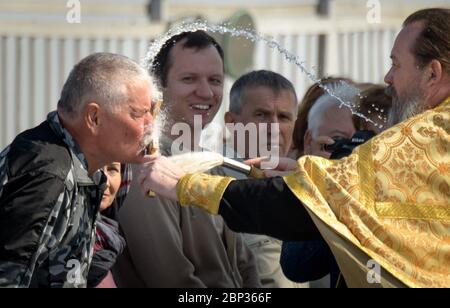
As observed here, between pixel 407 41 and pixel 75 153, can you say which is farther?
pixel 407 41

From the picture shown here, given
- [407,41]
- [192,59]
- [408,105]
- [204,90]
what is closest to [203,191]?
[408,105]

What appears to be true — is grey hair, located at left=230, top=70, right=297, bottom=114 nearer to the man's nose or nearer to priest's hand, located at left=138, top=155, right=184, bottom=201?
the man's nose

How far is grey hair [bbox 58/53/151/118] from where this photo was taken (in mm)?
5242

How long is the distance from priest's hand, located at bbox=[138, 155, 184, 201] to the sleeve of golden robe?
0.14 ft

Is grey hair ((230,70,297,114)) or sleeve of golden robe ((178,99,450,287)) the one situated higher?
grey hair ((230,70,297,114))

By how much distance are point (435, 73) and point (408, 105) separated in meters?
0.16

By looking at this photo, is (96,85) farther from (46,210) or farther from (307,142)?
(307,142)

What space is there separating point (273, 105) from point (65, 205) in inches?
84.5

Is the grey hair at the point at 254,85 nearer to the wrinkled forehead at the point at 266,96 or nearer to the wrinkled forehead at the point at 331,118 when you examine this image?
the wrinkled forehead at the point at 266,96

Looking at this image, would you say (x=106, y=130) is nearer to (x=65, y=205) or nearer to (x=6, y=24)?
(x=65, y=205)

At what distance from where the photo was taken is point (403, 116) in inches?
218

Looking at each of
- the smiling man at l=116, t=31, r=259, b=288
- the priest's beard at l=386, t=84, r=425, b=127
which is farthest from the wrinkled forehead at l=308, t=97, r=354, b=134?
the priest's beard at l=386, t=84, r=425, b=127

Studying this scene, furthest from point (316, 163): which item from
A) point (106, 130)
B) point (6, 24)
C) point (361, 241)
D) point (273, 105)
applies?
point (6, 24)

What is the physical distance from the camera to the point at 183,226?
20.1ft
